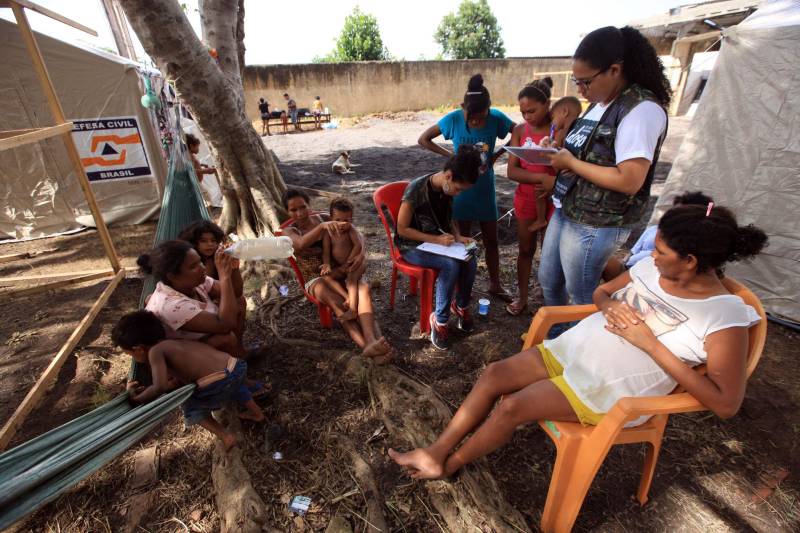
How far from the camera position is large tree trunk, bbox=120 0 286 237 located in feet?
8.53

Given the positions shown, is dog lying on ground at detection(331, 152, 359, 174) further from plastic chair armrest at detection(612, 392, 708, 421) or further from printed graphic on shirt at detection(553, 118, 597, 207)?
plastic chair armrest at detection(612, 392, 708, 421)

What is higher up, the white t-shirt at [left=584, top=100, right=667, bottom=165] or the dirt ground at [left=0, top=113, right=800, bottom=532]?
the white t-shirt at [left=584, top=100, right=667, bottom=165]

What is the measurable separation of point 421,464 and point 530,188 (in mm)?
1808

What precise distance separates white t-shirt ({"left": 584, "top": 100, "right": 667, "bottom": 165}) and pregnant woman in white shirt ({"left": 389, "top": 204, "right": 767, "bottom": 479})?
0.25 metres

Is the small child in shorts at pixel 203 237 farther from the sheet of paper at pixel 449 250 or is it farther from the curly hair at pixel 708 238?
the curly hair at pixel 708 238

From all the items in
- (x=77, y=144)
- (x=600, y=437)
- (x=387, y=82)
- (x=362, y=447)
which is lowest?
(x=362, y=447)

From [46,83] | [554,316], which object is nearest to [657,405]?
[554,316]

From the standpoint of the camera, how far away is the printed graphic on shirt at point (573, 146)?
1552mm

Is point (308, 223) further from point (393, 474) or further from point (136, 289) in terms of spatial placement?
point (136, 289)

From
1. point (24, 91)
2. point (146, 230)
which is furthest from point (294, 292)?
point (24, 91)

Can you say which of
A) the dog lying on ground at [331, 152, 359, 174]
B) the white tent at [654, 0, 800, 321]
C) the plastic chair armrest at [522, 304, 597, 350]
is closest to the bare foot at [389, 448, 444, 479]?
the plastic chair armrest at [522, 304, 597, 350]

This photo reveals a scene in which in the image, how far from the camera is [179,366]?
1528 mm

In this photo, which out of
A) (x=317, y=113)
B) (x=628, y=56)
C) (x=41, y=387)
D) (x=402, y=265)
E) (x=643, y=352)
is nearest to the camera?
(x=643, y=352)

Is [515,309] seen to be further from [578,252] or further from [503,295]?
[578,252]
